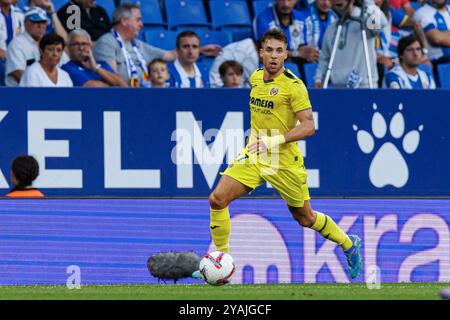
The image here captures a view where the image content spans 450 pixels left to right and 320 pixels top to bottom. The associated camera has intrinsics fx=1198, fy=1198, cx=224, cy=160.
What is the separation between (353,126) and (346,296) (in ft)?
14.6

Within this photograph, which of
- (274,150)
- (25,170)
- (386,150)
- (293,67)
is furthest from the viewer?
(293,67)

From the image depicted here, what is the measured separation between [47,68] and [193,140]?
1.78 meters

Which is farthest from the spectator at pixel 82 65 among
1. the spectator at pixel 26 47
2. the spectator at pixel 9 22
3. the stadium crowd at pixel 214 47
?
the spectator at pixel 9 22

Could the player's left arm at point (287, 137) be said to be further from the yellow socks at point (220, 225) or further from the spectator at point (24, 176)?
the spectator at point (24, 176)

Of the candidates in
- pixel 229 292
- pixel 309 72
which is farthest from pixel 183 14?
pixel 229 292

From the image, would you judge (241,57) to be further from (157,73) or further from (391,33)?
(391,33)

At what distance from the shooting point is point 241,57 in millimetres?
14656

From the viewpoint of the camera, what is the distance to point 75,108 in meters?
12.6

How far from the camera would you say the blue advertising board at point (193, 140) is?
495 inches

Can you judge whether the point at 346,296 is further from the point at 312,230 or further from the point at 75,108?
the point at 75,108

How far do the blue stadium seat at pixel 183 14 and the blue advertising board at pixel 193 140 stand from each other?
3.18 meters

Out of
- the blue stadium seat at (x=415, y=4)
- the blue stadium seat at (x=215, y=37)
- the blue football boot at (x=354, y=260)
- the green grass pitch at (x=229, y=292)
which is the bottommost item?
the green grass pitch at (x=229, y=292)

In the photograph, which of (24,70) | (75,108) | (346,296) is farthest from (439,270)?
(24,70)

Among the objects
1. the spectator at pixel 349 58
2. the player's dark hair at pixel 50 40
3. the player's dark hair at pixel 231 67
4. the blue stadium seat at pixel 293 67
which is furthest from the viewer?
the blue stadium seat at pixel 293 67
